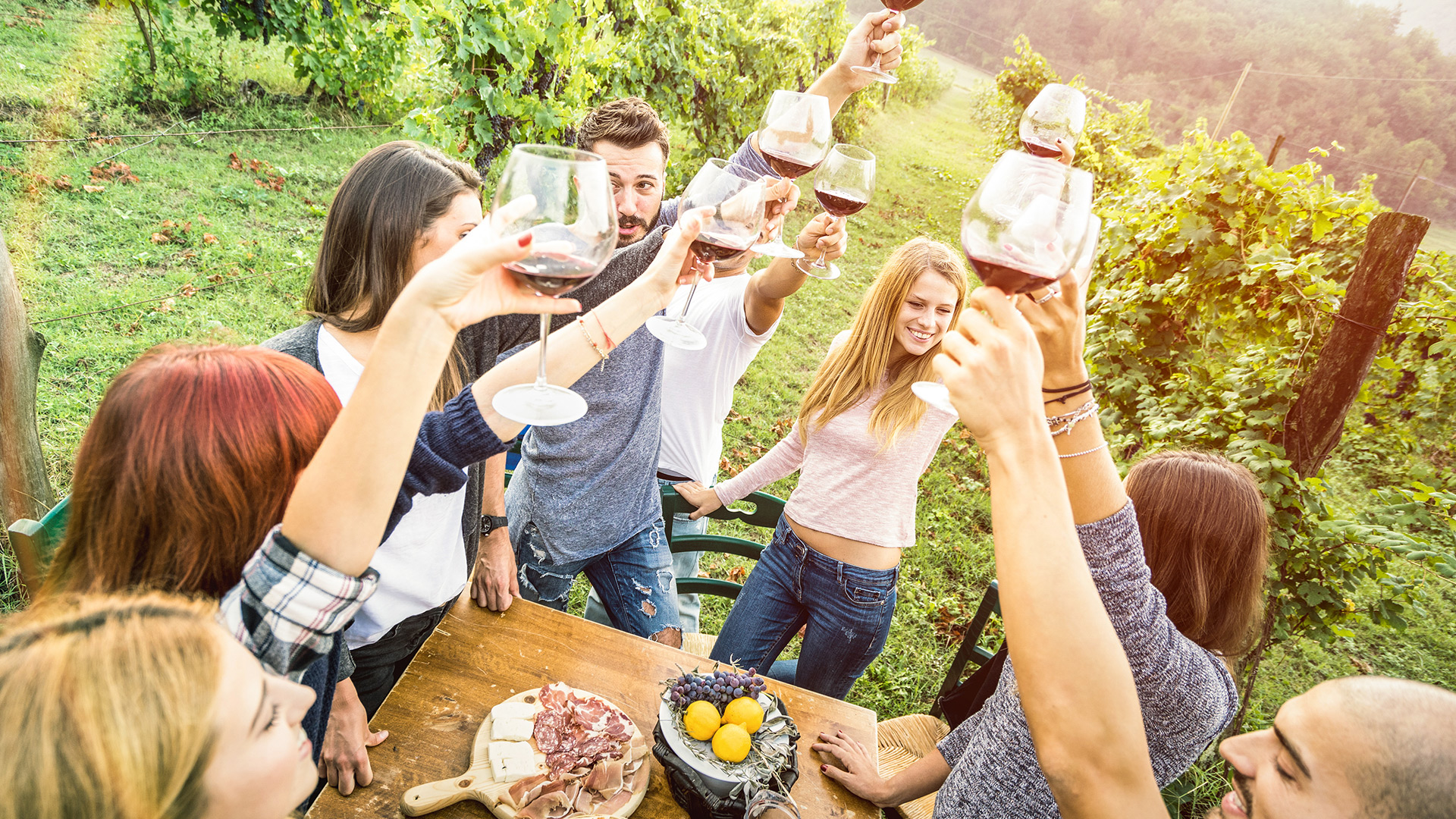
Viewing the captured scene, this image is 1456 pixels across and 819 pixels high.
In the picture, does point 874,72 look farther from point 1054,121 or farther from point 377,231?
point 377,231

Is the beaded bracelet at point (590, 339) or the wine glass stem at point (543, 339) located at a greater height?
the wine glass stem at point (543, 339)

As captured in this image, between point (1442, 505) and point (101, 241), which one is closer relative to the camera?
point (1442, 505)

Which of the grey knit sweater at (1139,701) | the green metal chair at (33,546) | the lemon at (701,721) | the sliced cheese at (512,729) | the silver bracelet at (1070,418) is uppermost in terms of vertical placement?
the silver bracelet at (1070,418)

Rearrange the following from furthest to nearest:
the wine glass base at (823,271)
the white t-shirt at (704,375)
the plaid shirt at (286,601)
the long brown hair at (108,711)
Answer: the white t-shirt at (704,375) < the wine glass base at (823,271) < the plaid shirt at (286,601) < the long brown hair at (108,711)

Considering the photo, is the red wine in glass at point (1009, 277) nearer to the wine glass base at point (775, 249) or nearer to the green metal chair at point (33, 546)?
the wine glass base at point (775, 249)

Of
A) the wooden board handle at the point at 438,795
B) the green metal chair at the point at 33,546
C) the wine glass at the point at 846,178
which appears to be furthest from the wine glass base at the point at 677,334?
the green metal chair at the point at 33,546

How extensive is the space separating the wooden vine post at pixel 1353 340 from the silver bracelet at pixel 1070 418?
7.19ft

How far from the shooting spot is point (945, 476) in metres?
6.08

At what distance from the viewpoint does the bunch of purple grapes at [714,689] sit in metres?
1.60

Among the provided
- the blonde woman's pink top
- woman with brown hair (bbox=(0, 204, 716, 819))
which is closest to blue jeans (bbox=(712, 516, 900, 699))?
the blonde woman's pink top

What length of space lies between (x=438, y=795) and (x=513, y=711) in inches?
9.3

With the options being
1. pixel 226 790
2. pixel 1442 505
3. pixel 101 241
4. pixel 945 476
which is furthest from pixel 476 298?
pixel 101 241

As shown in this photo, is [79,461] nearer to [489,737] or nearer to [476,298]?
[476,298]

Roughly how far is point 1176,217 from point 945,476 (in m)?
2.99
